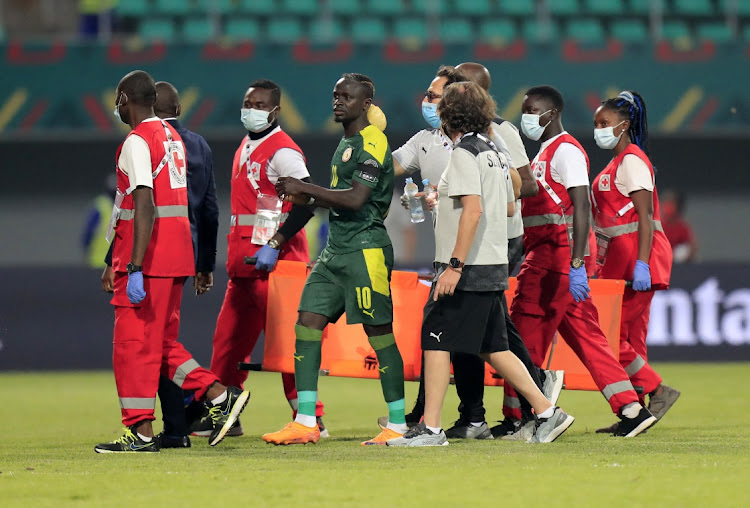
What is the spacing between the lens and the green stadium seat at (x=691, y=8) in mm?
16844

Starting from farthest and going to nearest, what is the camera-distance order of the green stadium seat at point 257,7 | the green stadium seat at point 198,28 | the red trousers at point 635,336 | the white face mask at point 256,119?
the green stadium seat at point 257,7
the green stadium seat at point 198,28
the red trousers at point 635,336
the white face mask at point 256,119

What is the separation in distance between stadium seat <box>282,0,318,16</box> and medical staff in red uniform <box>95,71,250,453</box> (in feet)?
33.1

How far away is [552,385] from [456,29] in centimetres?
998

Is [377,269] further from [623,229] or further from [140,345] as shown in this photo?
[623,229]

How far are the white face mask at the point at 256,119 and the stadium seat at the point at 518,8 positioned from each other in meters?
9.69

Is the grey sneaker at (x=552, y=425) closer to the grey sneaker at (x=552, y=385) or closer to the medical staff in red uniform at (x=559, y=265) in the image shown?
the grey sneaker at (x=552, y=385)

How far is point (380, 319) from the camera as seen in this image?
667 cm

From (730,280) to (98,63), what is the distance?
8112 millimetres

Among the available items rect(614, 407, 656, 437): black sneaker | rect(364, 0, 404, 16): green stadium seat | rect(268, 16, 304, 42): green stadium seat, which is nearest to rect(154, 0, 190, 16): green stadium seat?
rect(268, 16, 304, 42): green stadium seat

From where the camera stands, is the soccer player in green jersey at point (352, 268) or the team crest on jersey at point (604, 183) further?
the team crest on jersey at point (604, 183)

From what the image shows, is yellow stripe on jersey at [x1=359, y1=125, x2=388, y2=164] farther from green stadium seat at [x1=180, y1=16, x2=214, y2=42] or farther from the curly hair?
green stadium seat at [x1=180, y1=16, x2=214, y2=42]

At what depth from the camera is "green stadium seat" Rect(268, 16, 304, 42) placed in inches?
644

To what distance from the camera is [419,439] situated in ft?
21.4

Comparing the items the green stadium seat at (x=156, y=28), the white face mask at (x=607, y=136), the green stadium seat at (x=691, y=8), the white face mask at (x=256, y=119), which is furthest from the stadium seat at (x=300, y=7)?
the white face mask at (x=607, y=136)
